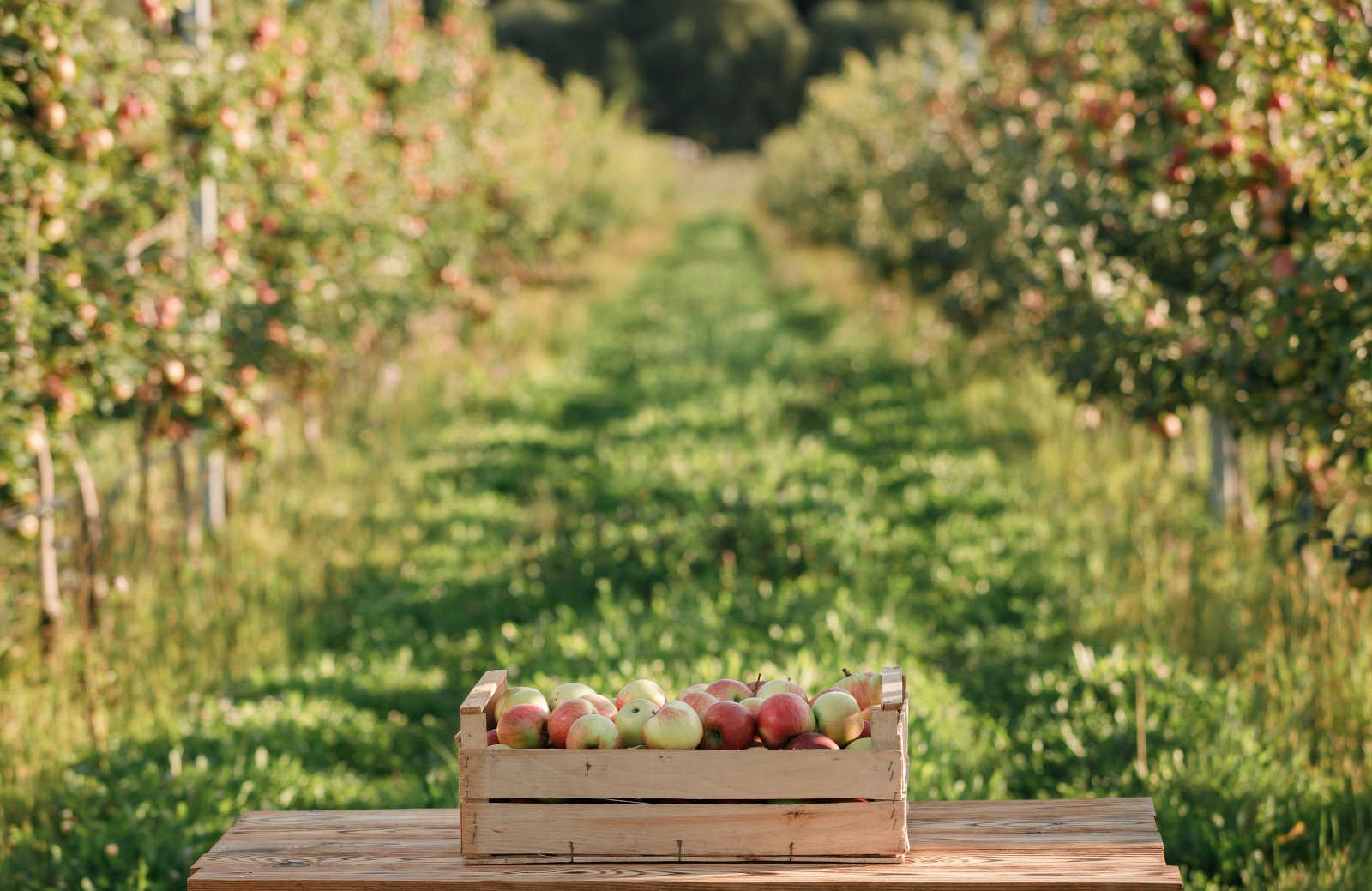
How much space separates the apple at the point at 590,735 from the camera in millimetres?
2266

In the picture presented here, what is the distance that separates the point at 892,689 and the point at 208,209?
4556mm

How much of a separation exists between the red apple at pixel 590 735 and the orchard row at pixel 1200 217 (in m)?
2.25

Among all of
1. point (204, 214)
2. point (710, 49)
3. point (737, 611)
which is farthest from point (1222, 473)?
point (710, 49)

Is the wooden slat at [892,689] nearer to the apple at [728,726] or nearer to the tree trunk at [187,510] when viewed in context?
the apple at [728,726]

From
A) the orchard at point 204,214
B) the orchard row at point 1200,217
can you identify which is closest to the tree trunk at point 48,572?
the orchard at point 204,214

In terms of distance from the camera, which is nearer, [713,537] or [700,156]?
[713,537]

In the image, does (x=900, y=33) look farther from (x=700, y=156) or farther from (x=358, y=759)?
(x=358, y=759)

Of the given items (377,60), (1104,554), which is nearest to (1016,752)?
(1104,554)

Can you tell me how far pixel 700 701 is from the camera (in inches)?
93.8

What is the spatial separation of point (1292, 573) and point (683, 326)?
28.0 feet

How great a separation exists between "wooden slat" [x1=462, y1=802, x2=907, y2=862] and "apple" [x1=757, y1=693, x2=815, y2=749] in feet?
0.40

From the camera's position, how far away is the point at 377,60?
8773 millimetres

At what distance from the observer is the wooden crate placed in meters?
2.19

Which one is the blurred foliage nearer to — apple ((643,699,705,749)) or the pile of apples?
the pile of apples
